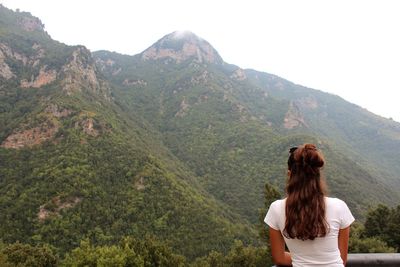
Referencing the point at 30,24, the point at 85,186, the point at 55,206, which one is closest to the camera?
the point at 55,206

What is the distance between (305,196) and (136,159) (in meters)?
73.7

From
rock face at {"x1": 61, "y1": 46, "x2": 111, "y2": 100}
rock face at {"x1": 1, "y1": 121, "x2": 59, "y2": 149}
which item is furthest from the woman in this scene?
rock face at {"x1": 61, "y1": 46, "x2": 111, "y2": 100}

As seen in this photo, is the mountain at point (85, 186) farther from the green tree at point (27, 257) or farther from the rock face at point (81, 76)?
the green tree at point (27, 257)

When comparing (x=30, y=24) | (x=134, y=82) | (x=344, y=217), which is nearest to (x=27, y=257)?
(x=344, y=217)

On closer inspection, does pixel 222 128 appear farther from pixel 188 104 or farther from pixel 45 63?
pixel 45 63

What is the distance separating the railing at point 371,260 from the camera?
3949mm

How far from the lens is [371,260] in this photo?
3.95 m

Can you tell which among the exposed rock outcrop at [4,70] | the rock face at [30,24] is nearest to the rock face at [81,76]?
the exposed rock outcrop at [4,70]

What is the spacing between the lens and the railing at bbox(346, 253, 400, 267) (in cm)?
395

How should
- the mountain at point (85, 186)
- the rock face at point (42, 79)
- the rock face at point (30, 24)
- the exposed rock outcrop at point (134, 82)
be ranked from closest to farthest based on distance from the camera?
the mountain at point (85, 186) → the rock face at point (42, 79) → the rock face at point (30, 24) → the exposed rock outcrop at point (134, 82)

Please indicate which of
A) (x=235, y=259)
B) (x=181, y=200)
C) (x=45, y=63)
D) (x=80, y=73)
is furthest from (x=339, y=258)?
(x=45, y=63)

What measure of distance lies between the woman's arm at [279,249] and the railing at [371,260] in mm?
685

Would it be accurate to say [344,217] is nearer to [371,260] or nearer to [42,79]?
[371,260]

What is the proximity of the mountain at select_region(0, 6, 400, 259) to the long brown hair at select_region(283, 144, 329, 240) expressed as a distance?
5261cm
